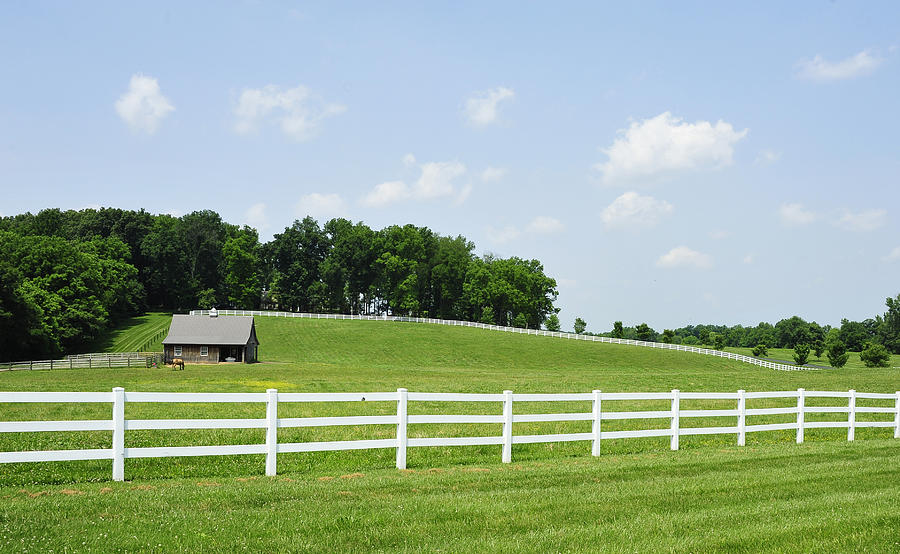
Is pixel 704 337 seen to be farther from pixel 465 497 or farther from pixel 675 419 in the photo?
pixel 465 497

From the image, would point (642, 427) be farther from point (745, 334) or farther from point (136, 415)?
point (745, 334)

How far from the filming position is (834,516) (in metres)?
8.97

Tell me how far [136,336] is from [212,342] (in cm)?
2313

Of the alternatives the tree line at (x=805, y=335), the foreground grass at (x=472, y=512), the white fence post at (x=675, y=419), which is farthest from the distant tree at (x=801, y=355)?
the foreground grass at (x=472, y=512)

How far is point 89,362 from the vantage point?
2226 inches

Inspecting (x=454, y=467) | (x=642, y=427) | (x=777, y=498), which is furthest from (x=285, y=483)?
(x=642, y=427)

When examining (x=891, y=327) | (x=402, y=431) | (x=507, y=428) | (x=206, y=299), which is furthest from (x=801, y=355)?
(x=402, y=431)

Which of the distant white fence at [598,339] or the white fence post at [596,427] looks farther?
the distant white fence at [598,339]

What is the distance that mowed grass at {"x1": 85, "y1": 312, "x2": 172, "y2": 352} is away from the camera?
78.1 m

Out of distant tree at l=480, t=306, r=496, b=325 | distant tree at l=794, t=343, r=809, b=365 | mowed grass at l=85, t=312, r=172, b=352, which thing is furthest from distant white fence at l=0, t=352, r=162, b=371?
distant tree at l=794, t=343, r=809, b=365

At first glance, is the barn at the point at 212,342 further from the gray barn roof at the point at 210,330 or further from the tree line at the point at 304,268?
the tree line at the point at 304,268

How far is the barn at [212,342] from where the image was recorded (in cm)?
6912

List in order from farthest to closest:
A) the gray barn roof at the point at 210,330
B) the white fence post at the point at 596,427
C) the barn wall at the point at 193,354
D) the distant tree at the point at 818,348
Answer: the distant tree at the point at 818,348
the barn wall at the point at 193,354
the gray barn roof at the point at 210,330
the white fence post at the point at 596,427

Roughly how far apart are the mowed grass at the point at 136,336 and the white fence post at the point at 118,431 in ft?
231
